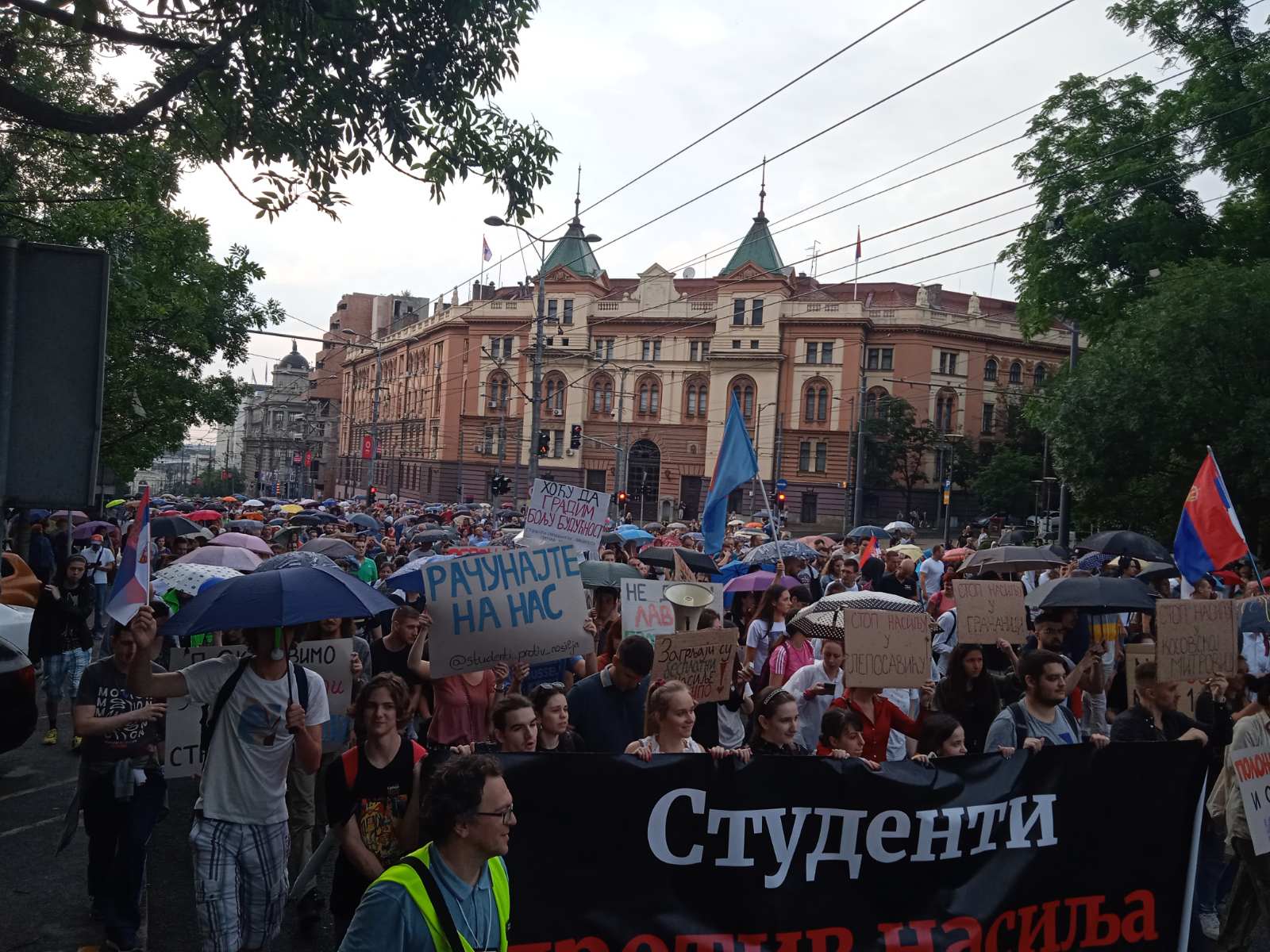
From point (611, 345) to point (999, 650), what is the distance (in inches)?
2465

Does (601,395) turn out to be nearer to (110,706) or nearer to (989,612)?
(989,612)

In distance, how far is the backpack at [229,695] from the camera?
5.21m

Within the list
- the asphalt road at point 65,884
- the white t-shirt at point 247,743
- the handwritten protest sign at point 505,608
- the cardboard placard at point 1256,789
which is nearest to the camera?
the white t-shirt at point 247,743

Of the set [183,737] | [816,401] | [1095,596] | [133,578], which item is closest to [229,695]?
[133,578]

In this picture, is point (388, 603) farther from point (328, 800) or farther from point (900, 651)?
point (900, 651)

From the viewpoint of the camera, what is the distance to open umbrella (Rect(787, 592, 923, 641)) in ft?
29.3

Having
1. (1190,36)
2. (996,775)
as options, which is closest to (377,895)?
(996,775)

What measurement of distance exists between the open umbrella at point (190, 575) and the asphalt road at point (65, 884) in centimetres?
160

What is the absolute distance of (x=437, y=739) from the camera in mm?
6828

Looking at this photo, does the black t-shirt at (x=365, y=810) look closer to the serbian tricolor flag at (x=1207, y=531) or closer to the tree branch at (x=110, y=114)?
the tree branch at (x=110, y=114)

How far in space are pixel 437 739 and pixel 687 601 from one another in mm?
2956

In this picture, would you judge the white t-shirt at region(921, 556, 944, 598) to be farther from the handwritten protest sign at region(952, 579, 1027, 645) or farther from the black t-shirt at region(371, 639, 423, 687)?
the black t-shirt at region(371, 639, 423, 687)

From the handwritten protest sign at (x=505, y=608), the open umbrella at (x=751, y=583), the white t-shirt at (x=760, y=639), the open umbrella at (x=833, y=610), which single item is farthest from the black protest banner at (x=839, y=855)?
the open umbrella at (x=751, y=583)

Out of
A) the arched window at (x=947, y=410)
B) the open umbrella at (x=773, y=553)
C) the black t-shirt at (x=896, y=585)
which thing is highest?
the arched window at (x=947, y=410)
